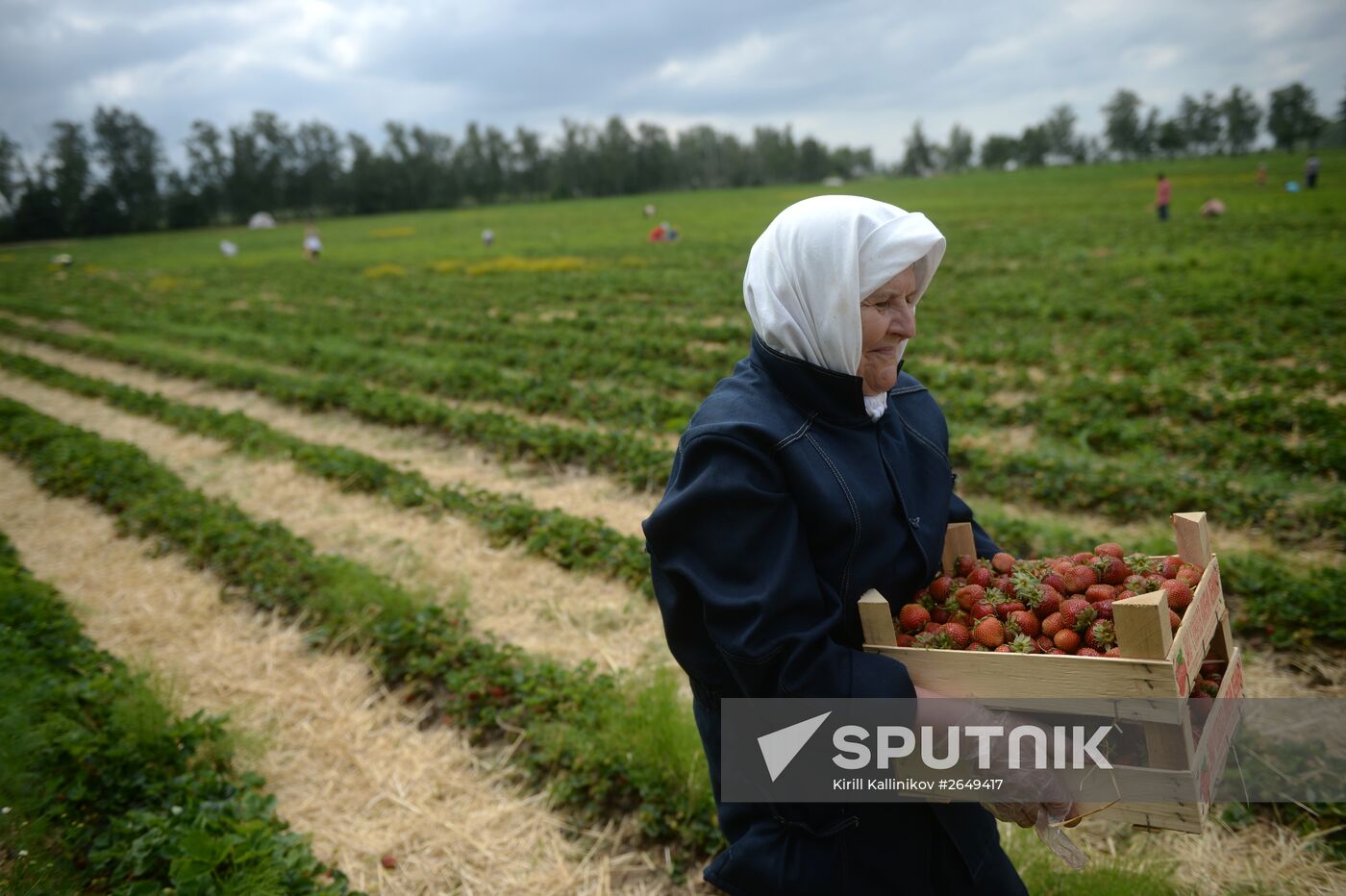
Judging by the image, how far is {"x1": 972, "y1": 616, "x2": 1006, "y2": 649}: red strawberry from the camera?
182 cm

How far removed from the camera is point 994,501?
6.54 m

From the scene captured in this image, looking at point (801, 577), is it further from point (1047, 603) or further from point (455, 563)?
point (455, 563)

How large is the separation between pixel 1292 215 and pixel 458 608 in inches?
1058

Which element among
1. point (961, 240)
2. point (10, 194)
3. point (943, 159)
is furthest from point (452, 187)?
point (961, 240)

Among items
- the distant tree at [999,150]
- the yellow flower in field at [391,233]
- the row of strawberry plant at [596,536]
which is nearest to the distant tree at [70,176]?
the yellow flower in field at [391,233]

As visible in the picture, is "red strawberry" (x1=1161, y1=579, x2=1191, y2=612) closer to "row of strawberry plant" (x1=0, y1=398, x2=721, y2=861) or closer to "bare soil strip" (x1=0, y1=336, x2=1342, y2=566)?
"row of strawberry plant" (x1=0, y1=398, x2=721, y2=861)

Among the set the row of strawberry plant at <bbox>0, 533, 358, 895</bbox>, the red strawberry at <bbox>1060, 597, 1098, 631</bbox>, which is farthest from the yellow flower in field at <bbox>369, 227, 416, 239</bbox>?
the red strawberry at <bbox>1060, 597, 1098, 631</bbox>

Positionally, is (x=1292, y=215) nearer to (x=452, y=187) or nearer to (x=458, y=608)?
(x=458, y=608)

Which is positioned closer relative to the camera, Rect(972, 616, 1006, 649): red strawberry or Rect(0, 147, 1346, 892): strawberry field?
Rect(972, 616, 1006, 649): red strawberry

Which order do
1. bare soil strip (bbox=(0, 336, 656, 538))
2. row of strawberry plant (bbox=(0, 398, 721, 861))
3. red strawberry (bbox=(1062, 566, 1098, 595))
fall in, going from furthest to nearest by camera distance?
bare soil strip (bbox=(0, 336, 656, 538))
row of strawberry plant (bbox=(0, 398, 721, 861))
red strawberry (bbox=(1062, 566, 1098, 595))

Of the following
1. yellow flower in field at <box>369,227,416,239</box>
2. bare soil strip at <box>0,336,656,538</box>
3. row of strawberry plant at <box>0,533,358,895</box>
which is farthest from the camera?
yellow flower in field at <box>369,227,416,239</box>

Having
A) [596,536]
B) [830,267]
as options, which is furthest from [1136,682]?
[596,536]

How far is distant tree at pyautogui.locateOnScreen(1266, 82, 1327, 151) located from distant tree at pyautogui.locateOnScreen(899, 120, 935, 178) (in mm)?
49591

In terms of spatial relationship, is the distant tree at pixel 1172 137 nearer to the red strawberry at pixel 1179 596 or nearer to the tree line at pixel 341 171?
the tree line at pixel 341 171
